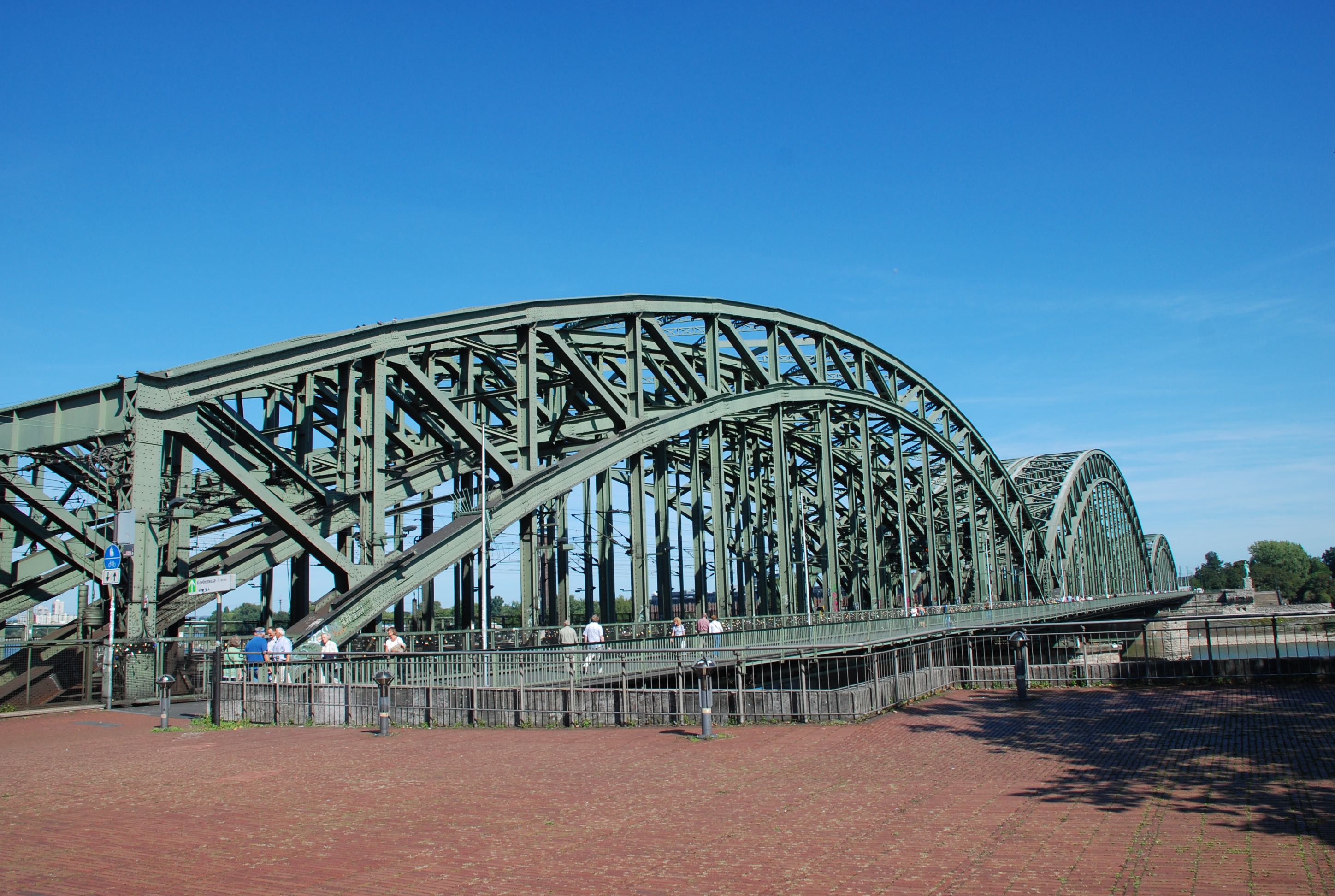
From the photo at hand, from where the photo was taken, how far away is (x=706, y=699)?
14172 millimetres

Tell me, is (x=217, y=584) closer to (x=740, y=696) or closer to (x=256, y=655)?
(x=256, y=655)

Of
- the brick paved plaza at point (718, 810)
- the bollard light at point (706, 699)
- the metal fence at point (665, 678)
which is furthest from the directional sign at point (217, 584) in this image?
the bollard light at point (706, 699)

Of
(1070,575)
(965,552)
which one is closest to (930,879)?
(965,552)

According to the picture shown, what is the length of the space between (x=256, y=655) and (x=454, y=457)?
40.2 feet

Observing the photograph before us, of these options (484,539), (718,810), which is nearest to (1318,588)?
(484,539)

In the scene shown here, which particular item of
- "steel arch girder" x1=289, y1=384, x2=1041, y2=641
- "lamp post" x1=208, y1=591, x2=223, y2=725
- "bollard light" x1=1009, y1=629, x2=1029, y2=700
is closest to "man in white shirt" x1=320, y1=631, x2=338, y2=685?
"steel arch girder" x1=289, y1=384, x2=1041, y2=641

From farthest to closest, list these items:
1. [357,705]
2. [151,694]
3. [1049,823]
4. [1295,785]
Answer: [151,694] < [357,705] < [1295,785] < [1049,823]

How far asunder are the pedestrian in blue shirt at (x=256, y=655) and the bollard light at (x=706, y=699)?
8.31 meters

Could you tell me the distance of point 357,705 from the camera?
16875 millimetres

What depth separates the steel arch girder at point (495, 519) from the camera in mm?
20875

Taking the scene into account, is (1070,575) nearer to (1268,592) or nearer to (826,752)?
(826,752)

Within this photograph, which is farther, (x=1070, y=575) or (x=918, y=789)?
(x=1070, y=575)

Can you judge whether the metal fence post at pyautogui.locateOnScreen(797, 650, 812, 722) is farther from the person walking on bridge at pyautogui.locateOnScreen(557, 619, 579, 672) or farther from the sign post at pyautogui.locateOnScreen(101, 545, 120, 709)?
the sign post at pyautogui.locateOnScreen(101, 545, 120, 709)

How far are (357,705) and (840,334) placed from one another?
97.3 ft
